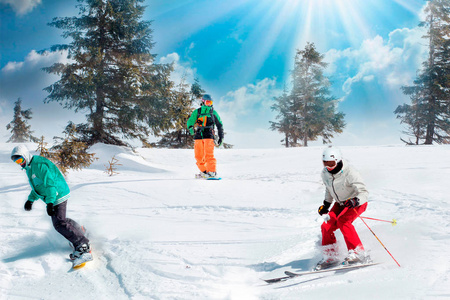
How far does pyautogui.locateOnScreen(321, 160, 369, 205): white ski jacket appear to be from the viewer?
14.2 feet

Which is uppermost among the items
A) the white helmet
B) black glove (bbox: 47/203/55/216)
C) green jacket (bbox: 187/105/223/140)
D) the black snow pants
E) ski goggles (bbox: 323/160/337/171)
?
green jacket (bbox: 187/105/223/140)

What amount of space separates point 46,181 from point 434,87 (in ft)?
90.1

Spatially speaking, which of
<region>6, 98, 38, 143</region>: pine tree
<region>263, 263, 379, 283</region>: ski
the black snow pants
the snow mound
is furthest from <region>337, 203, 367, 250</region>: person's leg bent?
<region>6, 98, 38, 143</region>: pine tree

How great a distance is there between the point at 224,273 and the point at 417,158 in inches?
377

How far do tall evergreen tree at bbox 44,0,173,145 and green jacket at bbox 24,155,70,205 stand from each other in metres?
12.5

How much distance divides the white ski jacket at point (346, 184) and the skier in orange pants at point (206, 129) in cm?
512

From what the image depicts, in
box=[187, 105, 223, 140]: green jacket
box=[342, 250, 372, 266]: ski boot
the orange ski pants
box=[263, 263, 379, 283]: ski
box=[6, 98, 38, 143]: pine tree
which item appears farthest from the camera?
box=[6, 98, 38, 143]: pine tree

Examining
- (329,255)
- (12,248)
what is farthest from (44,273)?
(329,255)

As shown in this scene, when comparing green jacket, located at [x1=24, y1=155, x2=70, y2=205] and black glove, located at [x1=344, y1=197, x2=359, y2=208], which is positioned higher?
green jacket, located at [x1=24, y1=155, x2=70, y2=205]

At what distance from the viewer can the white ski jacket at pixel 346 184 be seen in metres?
4.34

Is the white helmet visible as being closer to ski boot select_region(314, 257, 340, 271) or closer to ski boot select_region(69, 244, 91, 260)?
ski boot select_region(314, 257, 340, 271)

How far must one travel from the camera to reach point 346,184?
14.5ft

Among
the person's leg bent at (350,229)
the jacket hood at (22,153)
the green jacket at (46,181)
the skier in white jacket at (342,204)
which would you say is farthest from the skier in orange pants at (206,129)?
the person's leg bent at (350,229)

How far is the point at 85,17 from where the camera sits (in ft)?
59.2
